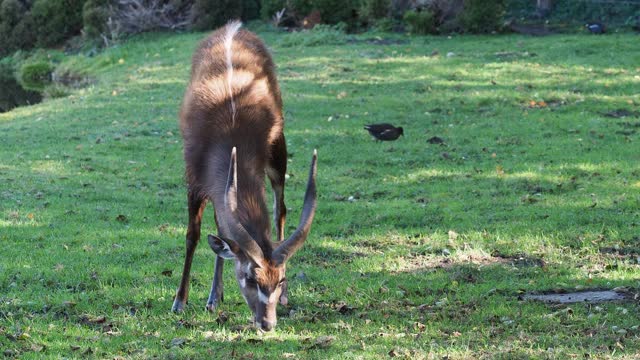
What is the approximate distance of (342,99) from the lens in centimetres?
1772

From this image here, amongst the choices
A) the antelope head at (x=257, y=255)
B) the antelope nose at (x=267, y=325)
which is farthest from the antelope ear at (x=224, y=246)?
the antelope nose at (x=267, y=325)

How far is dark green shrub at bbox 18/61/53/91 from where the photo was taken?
1206 inches

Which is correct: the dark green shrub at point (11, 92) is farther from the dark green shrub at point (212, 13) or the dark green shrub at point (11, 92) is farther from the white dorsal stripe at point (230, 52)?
the white dorsal stripe at point (230, 52)

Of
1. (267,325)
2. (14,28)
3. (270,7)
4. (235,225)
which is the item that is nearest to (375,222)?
(267,325)

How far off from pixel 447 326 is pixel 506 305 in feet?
2.20

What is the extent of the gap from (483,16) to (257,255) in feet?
66.9

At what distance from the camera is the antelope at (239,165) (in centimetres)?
654

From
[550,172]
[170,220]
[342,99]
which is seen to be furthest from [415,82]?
[170,220]

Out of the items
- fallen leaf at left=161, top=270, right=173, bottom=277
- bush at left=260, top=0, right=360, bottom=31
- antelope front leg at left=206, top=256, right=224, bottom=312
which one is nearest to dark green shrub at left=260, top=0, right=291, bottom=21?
bush at left=260, top=0, right=360, bottom=31

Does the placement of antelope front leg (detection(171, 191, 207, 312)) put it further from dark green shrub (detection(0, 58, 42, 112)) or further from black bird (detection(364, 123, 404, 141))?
dark green shrub (detection(0, 58, 42, 112))

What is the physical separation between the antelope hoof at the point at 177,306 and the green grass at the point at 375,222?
0.11 meters

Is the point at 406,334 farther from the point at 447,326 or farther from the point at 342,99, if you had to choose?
the point at 342,99

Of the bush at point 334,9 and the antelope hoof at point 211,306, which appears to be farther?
the bush at point 334,9

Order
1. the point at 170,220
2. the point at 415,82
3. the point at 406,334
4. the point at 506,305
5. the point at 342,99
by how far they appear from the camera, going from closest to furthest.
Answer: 1. the point at 406,334
2. the point at 506,305
3. the point at 170,220
4. the point at 342,99
5. the point at 415,82
